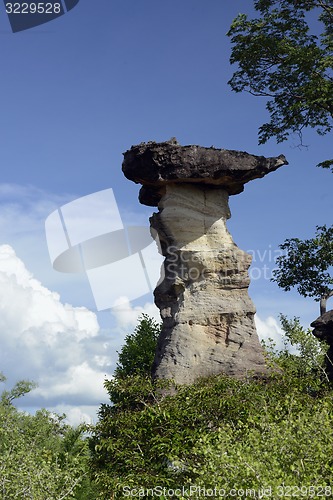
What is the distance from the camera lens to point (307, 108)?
81.4 ft

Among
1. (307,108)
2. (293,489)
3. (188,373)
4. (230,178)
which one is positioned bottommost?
(293,489)

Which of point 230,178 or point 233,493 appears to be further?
point 230,178

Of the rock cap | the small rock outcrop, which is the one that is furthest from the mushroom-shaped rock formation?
the small rock outcrop

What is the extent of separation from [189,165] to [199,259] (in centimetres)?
334

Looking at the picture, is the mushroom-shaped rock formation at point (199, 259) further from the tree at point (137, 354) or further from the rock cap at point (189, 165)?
the tree at point (137, 354)

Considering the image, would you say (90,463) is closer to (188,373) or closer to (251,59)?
(188,373)

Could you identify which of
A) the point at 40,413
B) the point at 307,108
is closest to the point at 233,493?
the point at 307,108

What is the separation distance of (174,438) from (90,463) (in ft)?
13.2

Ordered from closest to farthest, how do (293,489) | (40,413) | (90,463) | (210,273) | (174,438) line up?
1. (293,489)
2. (174,438)
3. (90,463)
4. (210,273)
5. (40,413)

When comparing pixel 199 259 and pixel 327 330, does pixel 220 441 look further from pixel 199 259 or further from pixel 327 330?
pixel 327 330

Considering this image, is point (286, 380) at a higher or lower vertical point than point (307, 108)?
lower

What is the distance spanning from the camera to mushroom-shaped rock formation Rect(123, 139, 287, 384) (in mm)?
20781

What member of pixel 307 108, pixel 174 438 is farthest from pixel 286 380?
pixel 307 108

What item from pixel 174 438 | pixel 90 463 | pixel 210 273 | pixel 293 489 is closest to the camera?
pixel 293 489
